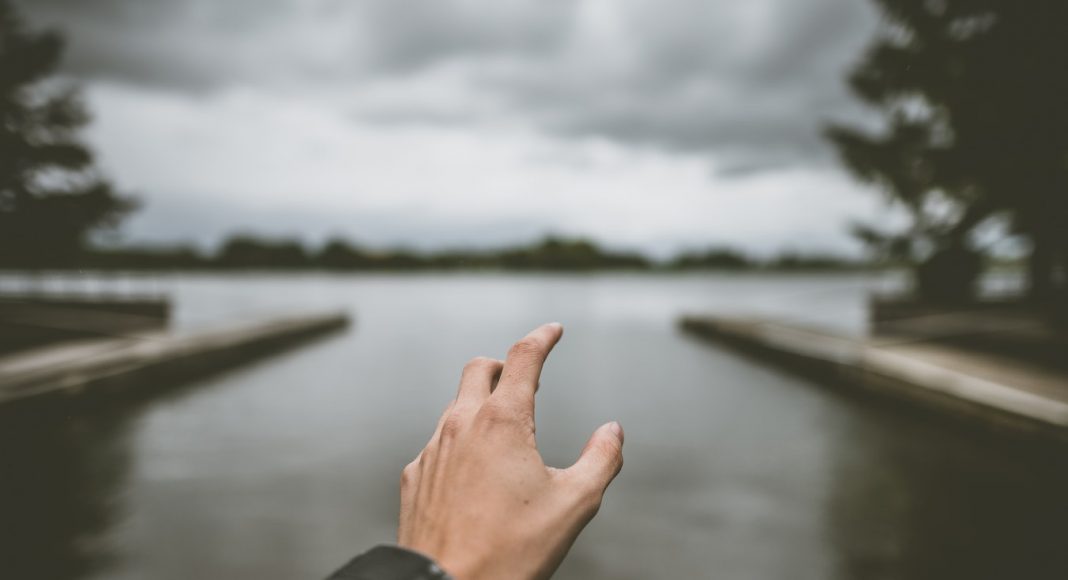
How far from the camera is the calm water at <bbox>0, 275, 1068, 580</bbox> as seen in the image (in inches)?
191

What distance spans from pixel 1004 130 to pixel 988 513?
6698mm

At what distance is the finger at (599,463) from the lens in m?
1.00

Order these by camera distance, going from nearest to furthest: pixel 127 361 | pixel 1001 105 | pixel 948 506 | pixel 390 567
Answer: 1. pixel 390 567
2. pixel 948 506
3. pixel 1001 105
4. pixel 127 361

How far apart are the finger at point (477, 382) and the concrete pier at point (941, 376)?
7763mm

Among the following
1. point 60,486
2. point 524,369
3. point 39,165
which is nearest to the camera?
point 524,369

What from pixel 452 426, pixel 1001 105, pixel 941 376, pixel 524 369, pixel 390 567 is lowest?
pixel 941 376

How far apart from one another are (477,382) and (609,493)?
18.9ft

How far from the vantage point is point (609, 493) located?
21.1ft

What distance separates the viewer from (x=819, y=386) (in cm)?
1284

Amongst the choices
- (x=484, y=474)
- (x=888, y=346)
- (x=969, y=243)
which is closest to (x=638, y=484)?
(x=484, y=474)

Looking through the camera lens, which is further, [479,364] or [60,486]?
[60,486]

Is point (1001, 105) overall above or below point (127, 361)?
above

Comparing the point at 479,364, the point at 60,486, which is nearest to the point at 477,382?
the point at 479,364

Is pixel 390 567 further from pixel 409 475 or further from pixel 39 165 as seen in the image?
pixel 39 165
